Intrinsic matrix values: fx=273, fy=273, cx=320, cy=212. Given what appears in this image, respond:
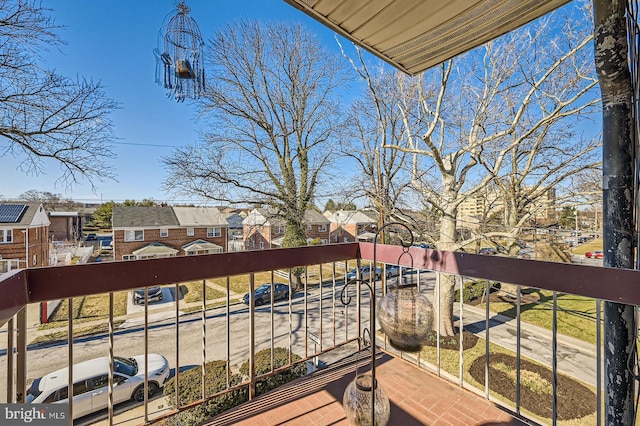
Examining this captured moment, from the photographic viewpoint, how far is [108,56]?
22.2ft

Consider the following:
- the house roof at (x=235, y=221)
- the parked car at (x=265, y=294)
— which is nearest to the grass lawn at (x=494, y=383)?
the parked car at (x=265, y=294)

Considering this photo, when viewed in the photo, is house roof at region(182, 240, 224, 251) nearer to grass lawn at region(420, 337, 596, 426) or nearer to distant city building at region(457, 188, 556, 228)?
grass lawn at region(420, 337, 596, 426)

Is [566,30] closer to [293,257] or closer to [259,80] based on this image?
[293,257]

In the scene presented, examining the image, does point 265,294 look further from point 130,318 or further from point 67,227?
point 67,227

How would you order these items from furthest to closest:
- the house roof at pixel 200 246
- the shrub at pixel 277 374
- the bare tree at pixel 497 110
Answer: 1. the house roof at pixel 200 246
2. the bare tree at pixel 497 110
3. the shrub at pixel 277 374

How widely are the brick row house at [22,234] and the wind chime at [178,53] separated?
675cm

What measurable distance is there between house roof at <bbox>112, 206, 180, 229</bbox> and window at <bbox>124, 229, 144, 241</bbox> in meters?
0.26

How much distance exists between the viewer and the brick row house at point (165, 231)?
13.6 m

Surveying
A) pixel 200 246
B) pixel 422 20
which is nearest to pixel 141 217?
pixel 200 246

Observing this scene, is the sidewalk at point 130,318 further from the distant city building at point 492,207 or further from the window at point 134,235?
the distant city building at point 492,207

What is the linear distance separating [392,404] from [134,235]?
1559 centimetres

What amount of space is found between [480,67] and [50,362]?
12435mm

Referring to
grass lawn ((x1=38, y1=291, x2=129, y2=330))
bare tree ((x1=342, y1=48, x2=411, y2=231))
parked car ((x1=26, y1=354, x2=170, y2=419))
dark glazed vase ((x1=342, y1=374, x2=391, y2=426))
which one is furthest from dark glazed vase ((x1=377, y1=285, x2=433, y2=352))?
grass lawn ((x1=38, y1=291, x2=129, y2=330))

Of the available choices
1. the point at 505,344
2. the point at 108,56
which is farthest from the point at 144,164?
the point at 505,344
